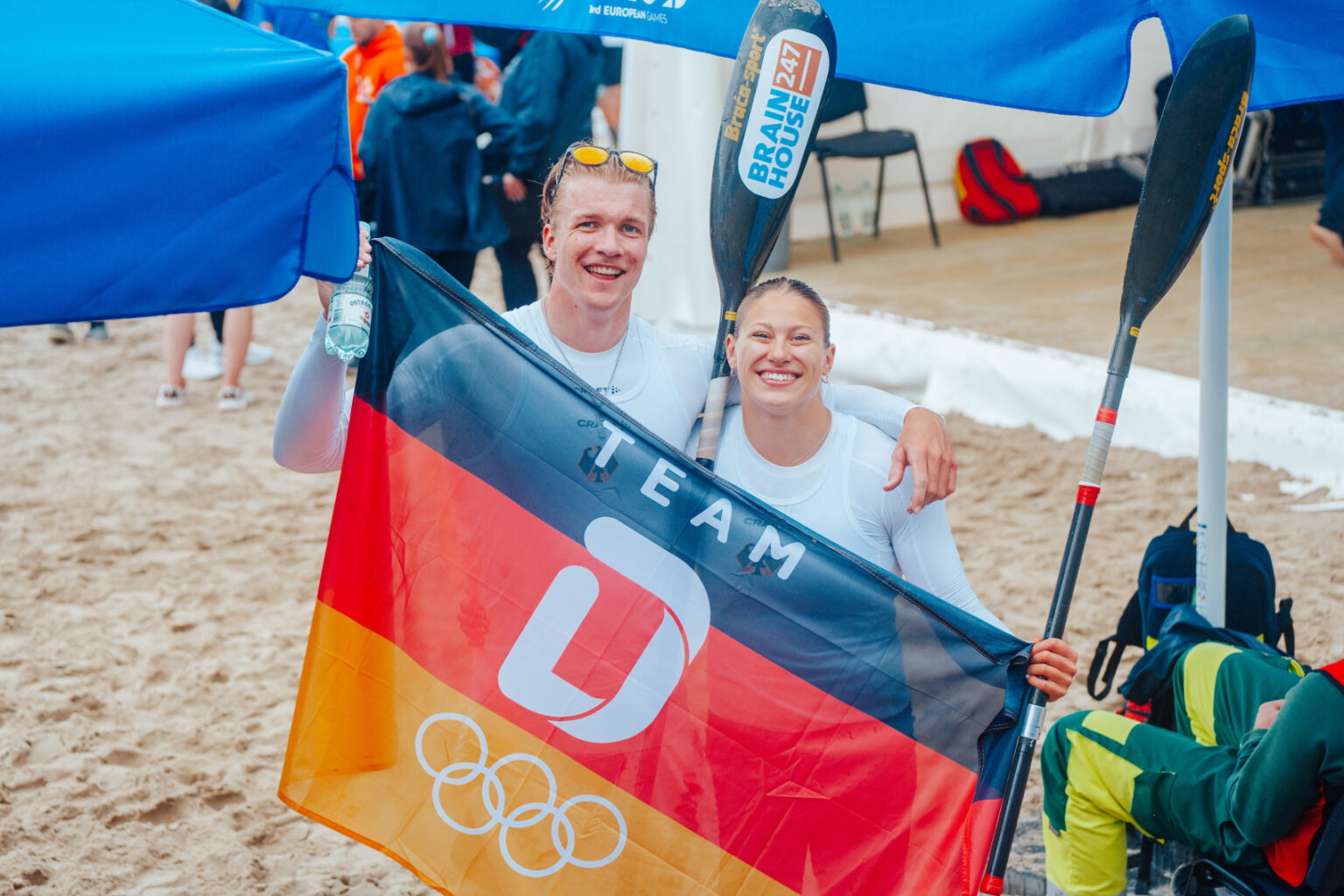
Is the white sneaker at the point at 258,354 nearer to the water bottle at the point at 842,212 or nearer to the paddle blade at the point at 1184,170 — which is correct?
the water bottle at the point at 842,212

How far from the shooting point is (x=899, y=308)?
282 inches

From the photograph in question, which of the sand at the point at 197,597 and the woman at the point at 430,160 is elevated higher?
the woman at the point at 430,160

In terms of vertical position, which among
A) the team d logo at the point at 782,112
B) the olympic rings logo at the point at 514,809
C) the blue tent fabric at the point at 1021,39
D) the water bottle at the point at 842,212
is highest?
the blue tent fabric at the point at 1021,39

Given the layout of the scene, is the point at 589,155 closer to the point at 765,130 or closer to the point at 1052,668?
the point at 765,130

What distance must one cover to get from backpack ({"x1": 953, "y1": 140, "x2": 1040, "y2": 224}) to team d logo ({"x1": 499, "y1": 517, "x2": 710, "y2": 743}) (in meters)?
8.44

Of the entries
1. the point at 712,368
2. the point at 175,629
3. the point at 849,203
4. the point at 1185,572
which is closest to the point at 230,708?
the point at 175,629

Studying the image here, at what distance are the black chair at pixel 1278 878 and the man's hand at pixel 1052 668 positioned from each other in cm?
52

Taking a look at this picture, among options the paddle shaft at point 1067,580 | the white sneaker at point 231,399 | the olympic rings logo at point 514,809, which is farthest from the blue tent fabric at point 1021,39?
the white sneaker at point 231,399

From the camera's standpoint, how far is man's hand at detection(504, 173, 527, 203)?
610 centimetres

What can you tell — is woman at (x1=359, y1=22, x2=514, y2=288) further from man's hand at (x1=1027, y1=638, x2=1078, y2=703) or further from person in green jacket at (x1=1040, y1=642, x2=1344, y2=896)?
man's hand at (x1=1027, y1=638, x2=1078, y2=703)

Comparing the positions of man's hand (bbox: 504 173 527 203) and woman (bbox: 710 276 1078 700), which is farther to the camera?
man's hand (bbox: 504 173 527 203)

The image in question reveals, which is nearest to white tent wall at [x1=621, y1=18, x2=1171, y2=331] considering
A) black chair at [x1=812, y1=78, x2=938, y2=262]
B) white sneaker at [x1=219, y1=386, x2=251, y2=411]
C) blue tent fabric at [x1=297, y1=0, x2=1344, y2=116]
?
black chair at [x1=812, y1=78, x2=938, y2=262]

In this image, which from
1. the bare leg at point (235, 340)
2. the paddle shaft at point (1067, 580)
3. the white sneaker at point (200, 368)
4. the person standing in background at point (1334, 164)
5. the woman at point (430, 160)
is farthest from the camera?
the white sneaker at point (200, 368)

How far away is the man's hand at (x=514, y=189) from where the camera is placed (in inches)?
240
